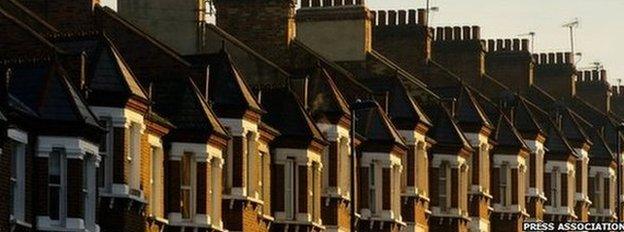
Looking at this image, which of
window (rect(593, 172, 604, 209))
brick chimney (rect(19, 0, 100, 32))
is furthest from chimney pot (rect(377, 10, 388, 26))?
brick chimney (rect(19, 0, 100, 32))

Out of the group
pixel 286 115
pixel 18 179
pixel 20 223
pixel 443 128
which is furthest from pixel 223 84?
pixel 443 128

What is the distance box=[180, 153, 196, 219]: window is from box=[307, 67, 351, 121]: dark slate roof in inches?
478

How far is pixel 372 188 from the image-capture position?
4026 inches

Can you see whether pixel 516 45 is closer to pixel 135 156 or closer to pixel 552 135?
pixel 552 135

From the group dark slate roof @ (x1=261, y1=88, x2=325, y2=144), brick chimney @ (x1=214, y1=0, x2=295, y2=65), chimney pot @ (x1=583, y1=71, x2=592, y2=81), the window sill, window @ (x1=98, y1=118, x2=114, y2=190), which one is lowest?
the window sill

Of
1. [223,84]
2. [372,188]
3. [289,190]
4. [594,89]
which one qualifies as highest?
[594,89]

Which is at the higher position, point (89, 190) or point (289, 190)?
point (289, 190)

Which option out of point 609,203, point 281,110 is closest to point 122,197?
point 281,110

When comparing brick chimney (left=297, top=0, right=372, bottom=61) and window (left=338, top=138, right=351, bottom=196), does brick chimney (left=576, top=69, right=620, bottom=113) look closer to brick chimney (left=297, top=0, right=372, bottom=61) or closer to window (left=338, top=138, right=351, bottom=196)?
brick chimney (left=297, top=0, right=372, bottom=61)

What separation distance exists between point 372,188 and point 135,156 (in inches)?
899

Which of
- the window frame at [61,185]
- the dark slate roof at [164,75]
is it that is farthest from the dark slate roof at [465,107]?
the window frame at [61,185]

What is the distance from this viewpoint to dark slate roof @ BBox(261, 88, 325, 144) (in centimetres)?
9388

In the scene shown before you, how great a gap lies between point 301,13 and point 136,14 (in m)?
17.7

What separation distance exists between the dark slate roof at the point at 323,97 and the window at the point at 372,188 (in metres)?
4.05
